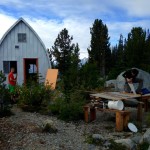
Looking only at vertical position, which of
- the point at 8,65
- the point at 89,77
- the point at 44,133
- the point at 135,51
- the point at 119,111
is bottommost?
the point at 44,133

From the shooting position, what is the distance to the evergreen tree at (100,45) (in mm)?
37981

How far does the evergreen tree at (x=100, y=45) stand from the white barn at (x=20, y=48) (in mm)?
13796

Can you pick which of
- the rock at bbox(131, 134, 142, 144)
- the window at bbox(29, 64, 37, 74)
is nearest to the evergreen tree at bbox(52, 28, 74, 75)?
the window at bbox(29, 64, 37, 74)

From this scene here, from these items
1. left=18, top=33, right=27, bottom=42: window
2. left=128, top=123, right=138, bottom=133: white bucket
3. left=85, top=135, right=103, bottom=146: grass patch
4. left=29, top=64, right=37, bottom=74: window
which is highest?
left=18, top=33, right=27, bottom=42: window

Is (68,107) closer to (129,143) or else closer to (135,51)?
(129,143)

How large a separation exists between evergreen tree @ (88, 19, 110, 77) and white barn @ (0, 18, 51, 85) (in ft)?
45.3

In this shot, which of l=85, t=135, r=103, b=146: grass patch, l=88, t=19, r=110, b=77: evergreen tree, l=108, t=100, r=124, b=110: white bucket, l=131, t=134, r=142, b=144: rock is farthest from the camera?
l=88, t=19, r=110, b=77: evergreen tree

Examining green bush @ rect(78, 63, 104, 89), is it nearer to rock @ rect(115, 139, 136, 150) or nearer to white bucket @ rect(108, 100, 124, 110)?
white bucket @ rect(108, 100, 124, 110)

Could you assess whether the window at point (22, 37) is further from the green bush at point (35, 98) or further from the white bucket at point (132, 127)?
the white bucket at point (132, 127)

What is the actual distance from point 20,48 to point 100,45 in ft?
52.3

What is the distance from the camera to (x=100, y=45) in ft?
126

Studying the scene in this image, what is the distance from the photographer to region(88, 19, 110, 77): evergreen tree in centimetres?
3798

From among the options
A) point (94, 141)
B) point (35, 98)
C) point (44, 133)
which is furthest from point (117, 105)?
point (35, 98)

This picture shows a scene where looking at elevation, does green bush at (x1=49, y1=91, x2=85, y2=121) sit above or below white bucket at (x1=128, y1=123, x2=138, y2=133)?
above
